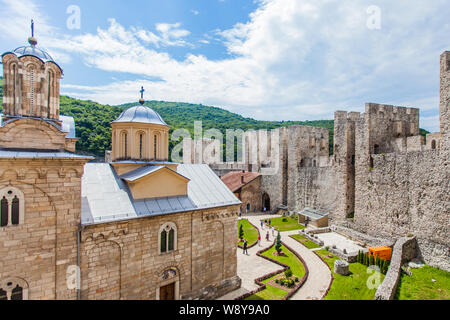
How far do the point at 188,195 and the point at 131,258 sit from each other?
413cm

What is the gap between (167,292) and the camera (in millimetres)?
11500

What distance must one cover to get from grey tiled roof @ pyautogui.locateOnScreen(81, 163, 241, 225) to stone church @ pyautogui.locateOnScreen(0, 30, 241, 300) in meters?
0.05

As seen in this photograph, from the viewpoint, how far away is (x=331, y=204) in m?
26.9

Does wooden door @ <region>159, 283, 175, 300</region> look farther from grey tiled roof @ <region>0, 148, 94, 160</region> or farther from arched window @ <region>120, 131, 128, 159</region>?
grey tiled roof @ <region>0, 148, 94, 160</region>

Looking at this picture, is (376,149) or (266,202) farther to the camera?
(266,202)

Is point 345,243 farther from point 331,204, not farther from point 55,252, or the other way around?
point 55,252

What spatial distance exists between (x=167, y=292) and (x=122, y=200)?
4.91 meters

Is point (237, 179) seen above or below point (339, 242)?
above

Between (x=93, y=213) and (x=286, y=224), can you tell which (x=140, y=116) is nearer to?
(x=93, y=213)

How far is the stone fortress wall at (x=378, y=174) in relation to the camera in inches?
640

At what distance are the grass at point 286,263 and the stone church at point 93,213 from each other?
68.1 inches

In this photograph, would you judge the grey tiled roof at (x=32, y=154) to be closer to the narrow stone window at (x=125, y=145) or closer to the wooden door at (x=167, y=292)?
the narrow stone window at (x=125, y=145)

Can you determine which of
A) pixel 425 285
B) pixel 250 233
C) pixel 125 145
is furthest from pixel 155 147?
pixel 425 285

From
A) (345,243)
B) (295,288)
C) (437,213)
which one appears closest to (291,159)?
(345,243)
